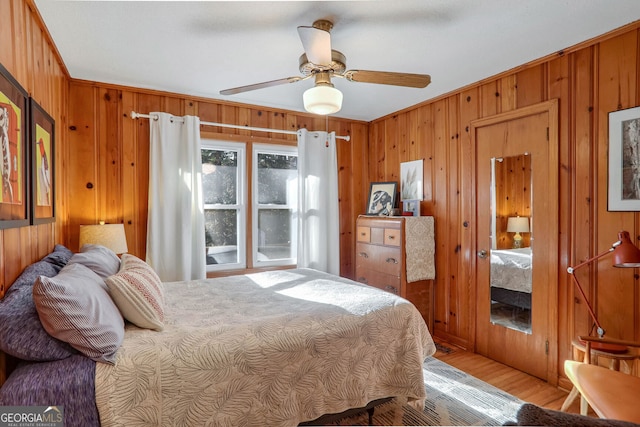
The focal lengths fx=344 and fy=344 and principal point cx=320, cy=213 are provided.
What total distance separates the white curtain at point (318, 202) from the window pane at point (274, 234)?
0.22 m

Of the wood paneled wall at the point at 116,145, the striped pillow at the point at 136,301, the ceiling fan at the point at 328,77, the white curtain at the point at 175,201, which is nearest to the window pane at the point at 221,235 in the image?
the white curtain at the point at 175,201

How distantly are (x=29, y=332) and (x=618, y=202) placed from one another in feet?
10.6

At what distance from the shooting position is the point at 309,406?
1.75 m

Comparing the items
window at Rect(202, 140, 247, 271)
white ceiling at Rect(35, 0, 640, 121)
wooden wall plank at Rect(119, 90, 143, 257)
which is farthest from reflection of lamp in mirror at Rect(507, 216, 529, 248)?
wooden wall plank at Rect(119, 90, 143, 257)

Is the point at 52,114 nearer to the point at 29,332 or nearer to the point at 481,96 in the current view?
the point at 29,332

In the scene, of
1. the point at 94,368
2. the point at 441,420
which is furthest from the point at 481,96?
the point at 94,368

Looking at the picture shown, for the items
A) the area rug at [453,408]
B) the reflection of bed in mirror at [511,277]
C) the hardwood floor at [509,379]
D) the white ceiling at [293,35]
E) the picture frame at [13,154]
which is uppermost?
the white ceiling at [293,35]

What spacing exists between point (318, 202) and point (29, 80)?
281 centimetres

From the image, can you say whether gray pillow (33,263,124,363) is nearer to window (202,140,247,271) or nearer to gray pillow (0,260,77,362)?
gray pillow (0,260,77,362)

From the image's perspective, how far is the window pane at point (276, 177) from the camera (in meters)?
4.07

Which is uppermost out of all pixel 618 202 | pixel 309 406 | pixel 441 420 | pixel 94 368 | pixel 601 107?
pixel 601 107

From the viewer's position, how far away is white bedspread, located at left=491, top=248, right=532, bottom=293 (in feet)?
9.36

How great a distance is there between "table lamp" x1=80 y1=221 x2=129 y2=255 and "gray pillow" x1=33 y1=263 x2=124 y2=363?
4.89ft

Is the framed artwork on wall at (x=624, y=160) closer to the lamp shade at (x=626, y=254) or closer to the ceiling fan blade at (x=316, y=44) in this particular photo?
the lamp shade at (x=626, y=254)
